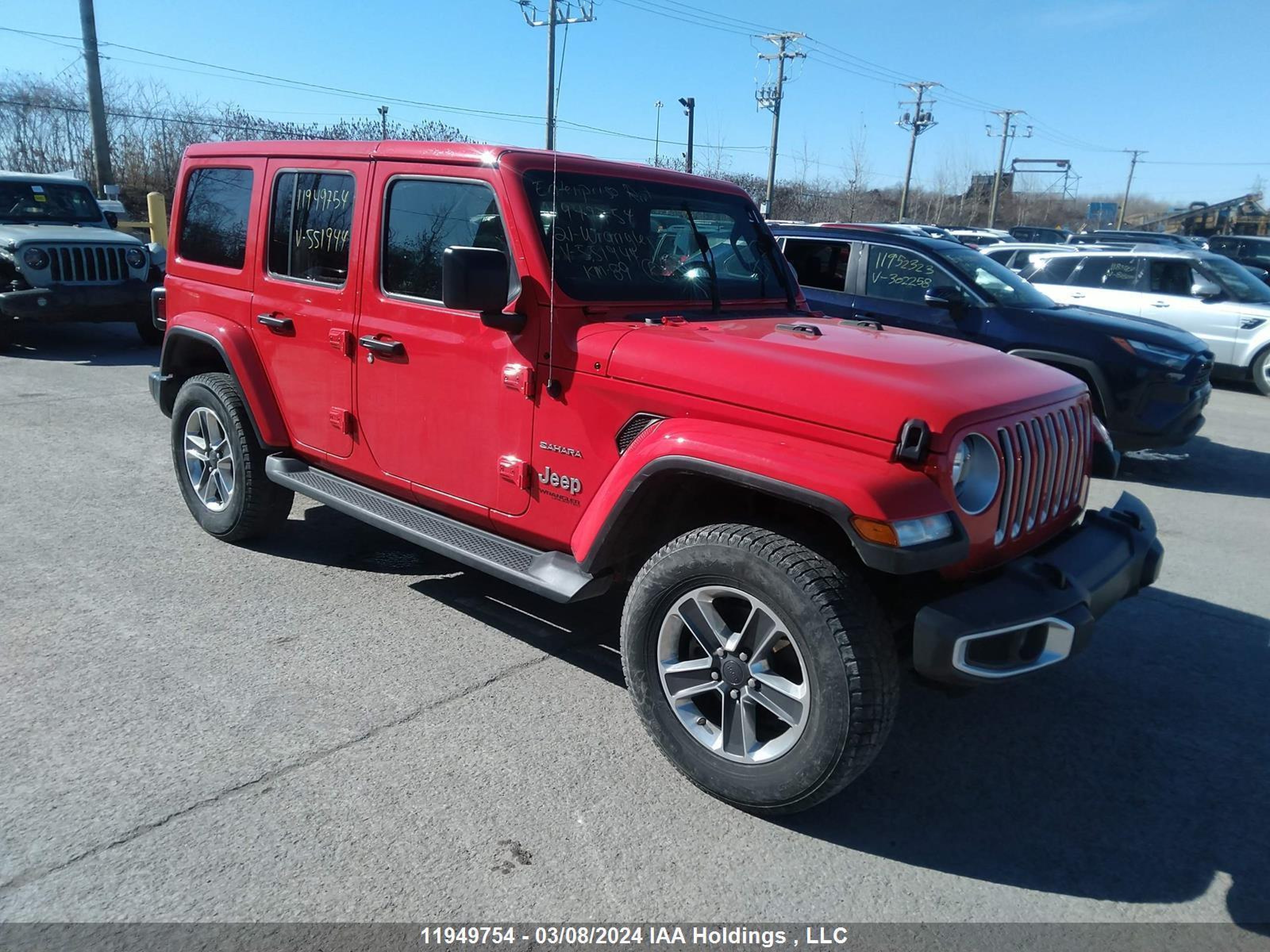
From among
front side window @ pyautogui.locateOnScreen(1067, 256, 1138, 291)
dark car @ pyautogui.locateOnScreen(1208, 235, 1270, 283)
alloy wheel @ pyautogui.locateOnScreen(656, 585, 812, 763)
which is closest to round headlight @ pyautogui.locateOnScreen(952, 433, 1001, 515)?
alloy wheel @ pyautogui.locateOnScreen(656, 585, 812, 763)

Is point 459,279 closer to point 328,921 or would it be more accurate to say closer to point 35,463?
point 328,921

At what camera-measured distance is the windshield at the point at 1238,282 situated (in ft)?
38.4

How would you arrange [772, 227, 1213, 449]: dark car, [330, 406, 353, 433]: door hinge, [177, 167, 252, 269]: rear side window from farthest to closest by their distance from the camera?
[772, 227, 1213, 449]: dark car, [177, 167, 252, 269]: rear side window, [330, 406, 353, 433]: door hinge

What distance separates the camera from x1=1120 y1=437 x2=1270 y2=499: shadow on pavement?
24.0ft

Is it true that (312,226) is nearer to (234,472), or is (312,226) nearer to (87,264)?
(234,472)

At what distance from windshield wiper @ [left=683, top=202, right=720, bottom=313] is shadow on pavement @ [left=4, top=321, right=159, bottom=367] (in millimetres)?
8517

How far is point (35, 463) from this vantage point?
252 inches

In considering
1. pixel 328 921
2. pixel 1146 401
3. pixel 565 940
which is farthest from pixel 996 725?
pixel 1146 401

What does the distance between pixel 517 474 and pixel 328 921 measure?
1675 millimetres

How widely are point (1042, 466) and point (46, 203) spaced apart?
497 inches

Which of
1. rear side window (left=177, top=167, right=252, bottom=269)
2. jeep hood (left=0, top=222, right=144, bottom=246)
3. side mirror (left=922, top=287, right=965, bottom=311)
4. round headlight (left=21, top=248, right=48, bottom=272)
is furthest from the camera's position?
jeep hood (left=0, top=222, right=144, bottom=246)

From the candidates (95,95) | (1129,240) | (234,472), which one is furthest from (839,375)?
(1129,240)

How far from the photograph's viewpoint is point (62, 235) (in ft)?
35.1

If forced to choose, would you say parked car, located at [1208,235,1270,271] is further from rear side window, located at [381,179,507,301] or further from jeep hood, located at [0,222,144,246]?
rear side window, located at [381,179,507,301]
